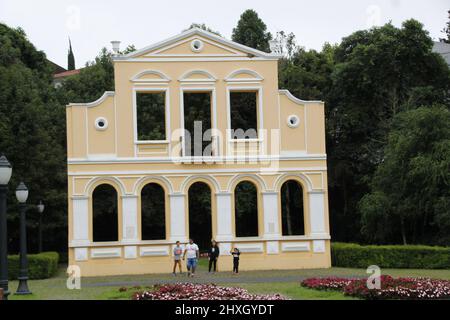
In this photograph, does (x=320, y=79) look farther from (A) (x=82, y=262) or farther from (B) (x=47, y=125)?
(A) (x=82, y=262)

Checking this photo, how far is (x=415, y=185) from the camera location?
45844 millimetres

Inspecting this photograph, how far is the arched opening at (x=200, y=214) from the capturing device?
5712 centimetres

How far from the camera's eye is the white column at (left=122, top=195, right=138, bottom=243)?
40625 mm

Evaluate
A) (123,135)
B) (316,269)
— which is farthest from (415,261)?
(123,135)

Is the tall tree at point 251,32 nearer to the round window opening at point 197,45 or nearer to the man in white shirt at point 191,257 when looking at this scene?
the round window opening at point 197,45

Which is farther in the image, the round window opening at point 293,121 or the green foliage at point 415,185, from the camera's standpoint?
the green foliage at point 415,185

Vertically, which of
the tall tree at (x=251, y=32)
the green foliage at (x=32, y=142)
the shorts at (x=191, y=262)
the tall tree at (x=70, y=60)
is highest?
the tall tree at (x=70, y=60)

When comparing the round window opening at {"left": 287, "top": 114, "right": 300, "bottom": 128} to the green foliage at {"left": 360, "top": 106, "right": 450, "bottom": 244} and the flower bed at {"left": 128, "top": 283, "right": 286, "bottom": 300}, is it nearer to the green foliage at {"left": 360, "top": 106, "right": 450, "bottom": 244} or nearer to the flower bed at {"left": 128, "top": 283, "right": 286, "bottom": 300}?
the green foliage at {"left": 360, "top": 106, "right": 450, "bottom": 244}

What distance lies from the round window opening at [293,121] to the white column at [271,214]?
343cm

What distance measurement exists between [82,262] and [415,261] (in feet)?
50.2

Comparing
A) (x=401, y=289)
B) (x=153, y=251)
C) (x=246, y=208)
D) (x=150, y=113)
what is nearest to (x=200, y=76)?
(x=153, y=251)

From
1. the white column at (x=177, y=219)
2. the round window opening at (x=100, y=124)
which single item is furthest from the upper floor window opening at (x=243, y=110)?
the round window opening at (x=100, y=124)

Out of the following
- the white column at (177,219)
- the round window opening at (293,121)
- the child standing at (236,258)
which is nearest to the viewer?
the child standing at (236,258)

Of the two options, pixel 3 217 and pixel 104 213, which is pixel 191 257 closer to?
pixel 3 217
